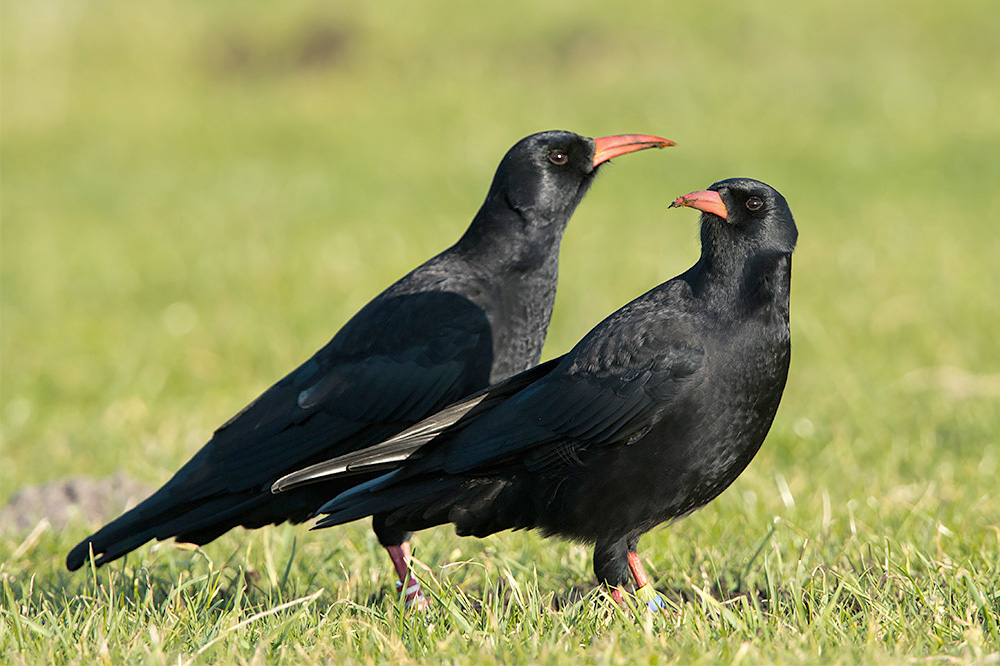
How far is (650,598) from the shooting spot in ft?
11.2

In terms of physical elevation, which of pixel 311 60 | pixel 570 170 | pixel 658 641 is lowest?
pixel 658 641

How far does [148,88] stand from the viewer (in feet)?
66.7

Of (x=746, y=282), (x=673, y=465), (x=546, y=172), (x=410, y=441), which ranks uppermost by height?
(x=546, y=172)

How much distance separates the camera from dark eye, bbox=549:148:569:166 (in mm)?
4691

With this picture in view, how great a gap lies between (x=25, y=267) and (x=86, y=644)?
8948mm

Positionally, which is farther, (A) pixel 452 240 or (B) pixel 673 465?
(A) pixel 452 240

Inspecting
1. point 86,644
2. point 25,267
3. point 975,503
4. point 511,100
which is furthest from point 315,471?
point 511,100

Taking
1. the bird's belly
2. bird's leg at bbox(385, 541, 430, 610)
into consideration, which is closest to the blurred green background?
the bird's belly

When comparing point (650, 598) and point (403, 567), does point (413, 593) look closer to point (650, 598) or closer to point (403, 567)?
point (403, 567)

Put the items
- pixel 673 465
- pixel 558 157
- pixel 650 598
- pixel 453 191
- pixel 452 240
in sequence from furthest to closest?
pixel 453 191 < pixel 452 240 < pixel 558 157 < pixel 673 465 < pixel 650 598

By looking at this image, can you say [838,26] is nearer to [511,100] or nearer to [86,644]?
[511,100]

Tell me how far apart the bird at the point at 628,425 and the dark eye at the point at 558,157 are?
105cm

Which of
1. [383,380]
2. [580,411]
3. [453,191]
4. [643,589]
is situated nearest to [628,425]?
[580,411]

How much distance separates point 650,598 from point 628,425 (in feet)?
1.58
